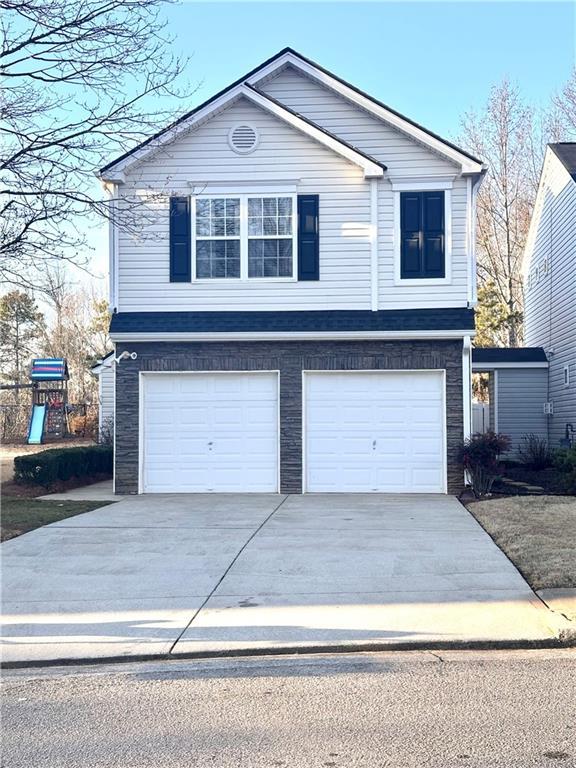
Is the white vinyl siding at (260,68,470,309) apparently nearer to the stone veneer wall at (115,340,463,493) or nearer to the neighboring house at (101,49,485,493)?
the neighboring house at (101,49,485,493)

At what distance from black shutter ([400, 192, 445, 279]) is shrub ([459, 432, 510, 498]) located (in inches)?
133

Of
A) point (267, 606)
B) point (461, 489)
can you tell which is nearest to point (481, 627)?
point (267, 606)

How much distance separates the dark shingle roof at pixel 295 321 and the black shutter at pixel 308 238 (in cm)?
82

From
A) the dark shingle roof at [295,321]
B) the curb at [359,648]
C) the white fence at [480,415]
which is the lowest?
the curb at [359,648]

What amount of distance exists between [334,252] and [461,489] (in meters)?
5.21

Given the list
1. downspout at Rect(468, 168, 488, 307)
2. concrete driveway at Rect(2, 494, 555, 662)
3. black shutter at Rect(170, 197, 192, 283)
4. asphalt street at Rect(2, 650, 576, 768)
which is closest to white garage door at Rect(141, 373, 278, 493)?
black shutter at Rect(170, 197, 192, 283)

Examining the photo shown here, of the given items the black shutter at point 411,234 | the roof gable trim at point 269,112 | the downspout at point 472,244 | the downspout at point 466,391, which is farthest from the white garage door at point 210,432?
the roof gable trim at point 269,112

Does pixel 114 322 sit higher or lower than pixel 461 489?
higher

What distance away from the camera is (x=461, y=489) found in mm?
15500

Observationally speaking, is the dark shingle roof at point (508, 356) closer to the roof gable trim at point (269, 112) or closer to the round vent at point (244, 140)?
the roof gable trim at point (269, 112)

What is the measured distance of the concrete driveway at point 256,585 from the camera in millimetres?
6852

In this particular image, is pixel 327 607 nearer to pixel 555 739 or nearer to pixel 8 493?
pixel 555 739

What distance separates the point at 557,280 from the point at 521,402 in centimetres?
352

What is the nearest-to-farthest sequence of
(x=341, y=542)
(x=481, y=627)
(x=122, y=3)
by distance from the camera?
1. (x=481, y=627)
2. (x=341, y=542)
3. (x=122, y=3)
